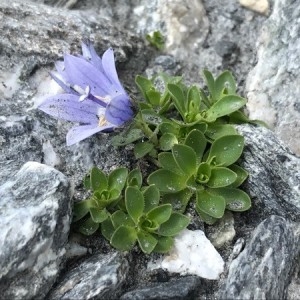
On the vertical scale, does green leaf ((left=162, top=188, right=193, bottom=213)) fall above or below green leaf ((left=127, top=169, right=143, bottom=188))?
below

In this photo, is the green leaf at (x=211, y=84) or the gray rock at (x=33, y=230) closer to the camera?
the gray rock at (x=33, y=230)

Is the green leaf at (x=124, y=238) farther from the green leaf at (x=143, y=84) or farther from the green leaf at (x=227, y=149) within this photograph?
the green leaf at (x=143, y=84)

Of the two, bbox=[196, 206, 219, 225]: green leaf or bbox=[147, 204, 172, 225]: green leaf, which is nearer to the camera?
bbox=[147, 204, 172, 225]: green leaf

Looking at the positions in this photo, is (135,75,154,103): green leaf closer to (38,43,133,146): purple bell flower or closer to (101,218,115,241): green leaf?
(38,43,133,146): purple bell flower

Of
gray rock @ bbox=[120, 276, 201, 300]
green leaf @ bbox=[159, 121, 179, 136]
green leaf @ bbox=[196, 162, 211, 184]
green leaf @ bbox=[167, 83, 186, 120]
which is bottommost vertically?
gray rock @ bbox=[120, 276, 201, 300]

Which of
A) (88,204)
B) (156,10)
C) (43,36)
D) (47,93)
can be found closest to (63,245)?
(88,204)

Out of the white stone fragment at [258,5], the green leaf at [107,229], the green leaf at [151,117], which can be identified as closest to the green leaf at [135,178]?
the green leaf at [107,229]

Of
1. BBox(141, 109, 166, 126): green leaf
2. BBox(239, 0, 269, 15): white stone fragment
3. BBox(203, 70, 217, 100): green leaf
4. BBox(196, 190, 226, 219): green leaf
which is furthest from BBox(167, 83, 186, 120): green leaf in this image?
BBox(239, 0, 269, 15): white stone fragment
